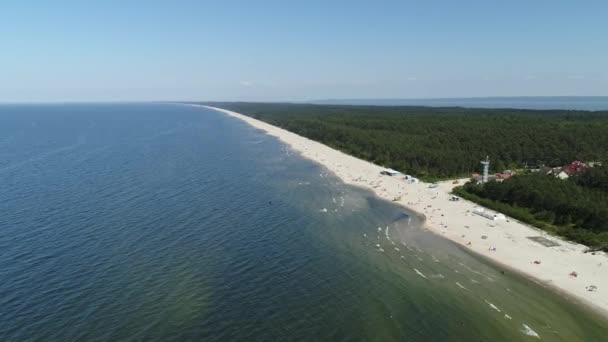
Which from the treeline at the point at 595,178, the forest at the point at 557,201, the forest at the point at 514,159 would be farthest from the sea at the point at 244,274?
the treeline at the point at 595,178

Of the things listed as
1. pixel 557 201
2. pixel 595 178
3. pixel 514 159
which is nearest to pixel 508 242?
pixel 557 201

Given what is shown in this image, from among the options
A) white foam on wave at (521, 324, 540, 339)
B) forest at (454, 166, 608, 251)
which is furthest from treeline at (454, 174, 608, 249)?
white foam on wave at (521, 324, 540, 339)

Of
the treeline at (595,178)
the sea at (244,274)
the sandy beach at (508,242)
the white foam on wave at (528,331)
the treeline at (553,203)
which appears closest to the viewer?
the sea at (244,274)

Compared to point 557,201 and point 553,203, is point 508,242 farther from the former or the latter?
point 557,201

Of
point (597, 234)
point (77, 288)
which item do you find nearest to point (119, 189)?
point (77, 288)

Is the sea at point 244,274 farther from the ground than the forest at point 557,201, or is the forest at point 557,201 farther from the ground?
the forest at point 557,201

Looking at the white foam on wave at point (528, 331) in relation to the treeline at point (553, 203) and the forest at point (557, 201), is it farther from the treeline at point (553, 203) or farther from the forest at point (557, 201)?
the treeline at point (553, 203)

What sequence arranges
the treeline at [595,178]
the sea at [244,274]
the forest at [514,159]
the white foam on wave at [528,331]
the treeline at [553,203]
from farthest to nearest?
the treeline at [595,178], the forest at [514,159], the treeline at [553,203], the white foam on wave at [528,331], the sea at [244,274]

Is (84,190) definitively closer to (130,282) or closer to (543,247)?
(130,282)
